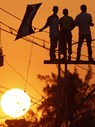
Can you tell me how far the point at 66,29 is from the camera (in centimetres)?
2555

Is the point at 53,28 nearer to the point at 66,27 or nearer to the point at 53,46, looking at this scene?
the point at 66,27

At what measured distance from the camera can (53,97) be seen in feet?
177

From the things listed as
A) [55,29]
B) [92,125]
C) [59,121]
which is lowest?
[59,121]

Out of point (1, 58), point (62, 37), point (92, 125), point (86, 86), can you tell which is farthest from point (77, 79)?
point (62, 37)

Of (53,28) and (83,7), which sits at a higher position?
(83,7)

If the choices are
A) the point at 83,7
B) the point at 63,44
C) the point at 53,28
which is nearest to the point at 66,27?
the point at 53,28

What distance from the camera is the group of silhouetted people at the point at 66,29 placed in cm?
2519

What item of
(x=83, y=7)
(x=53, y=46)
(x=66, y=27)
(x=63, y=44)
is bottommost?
(x=53, y=46)

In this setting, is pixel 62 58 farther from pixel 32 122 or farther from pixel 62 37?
pixel 32 122

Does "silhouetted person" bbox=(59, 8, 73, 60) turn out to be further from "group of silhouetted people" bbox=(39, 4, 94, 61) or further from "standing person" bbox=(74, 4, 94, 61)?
"standing person" bbox=(74, 4, 94, 61)

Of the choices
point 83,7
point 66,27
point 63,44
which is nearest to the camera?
point 83,7

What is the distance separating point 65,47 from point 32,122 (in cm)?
3049

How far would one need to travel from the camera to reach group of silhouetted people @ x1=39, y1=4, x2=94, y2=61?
25.2 m

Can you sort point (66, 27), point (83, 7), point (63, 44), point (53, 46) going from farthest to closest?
1. point (63, 44)
2. point (53, 46)
3. point (66, 27)
4. point (83, 7)
